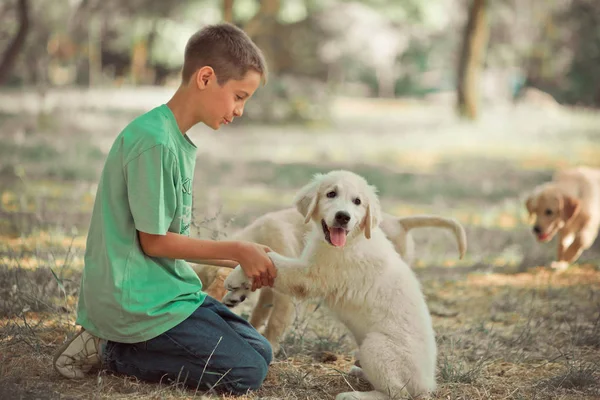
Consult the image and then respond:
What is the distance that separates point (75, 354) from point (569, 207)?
4.67 m

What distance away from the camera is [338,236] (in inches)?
127

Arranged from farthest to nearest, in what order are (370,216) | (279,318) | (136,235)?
(279,318), (370,216), (136,235)

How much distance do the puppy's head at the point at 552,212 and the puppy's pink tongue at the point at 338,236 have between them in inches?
144

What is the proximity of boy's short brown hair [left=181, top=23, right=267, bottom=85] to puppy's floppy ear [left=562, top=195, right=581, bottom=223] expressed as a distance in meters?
4.00

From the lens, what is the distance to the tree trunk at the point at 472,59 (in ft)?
55.5

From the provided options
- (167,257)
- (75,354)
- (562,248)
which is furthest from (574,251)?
(75,354)

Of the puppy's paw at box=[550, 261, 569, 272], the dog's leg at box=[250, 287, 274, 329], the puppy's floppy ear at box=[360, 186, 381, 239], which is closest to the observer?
the puppy's floppy ear at box=[360, 186, 381, 239]

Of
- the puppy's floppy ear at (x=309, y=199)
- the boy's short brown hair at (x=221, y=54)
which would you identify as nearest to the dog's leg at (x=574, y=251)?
the puppy's floppy ear at (x=309, y=199)

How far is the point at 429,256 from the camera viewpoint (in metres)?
6.51

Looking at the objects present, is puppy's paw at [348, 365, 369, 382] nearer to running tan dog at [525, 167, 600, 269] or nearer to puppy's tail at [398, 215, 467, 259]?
puppy's tail at [398, 215, 467, 259]

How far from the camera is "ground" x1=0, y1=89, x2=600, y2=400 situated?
349cm

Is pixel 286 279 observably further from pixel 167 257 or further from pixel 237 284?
pixel 167 257

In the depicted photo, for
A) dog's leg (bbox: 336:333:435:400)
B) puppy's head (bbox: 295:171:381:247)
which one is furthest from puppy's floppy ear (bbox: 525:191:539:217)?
dog's leg (bbox: 336:333:435:400)

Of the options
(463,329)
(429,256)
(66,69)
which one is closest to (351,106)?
(66,69)
